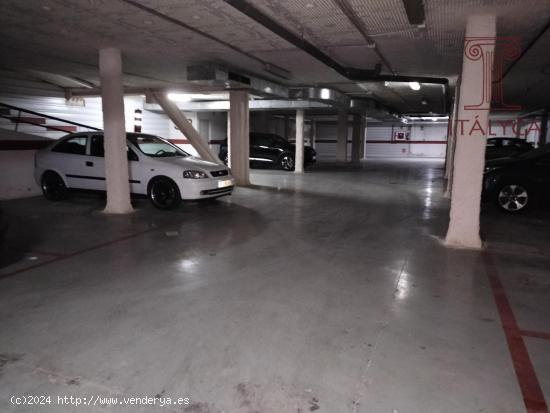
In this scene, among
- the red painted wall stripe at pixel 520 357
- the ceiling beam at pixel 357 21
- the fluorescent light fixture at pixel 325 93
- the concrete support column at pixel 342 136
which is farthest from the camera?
the concrete support column at pixel 342 136

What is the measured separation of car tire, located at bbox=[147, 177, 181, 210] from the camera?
25.5ft

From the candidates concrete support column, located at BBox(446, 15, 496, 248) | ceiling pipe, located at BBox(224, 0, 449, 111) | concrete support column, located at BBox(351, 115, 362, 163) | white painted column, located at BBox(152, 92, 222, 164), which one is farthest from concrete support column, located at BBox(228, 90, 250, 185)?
concrete support column, located at BBox(351, 115, 362, 163)

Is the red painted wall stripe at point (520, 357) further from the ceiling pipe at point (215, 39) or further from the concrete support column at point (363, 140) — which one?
the concrete support column at point (363, 140)

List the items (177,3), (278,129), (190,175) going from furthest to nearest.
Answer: (278,129)
(190,175)
(177,3)

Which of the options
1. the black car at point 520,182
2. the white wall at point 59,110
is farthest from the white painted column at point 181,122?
the black car at point 520,182

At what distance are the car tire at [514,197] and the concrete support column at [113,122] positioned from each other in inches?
289

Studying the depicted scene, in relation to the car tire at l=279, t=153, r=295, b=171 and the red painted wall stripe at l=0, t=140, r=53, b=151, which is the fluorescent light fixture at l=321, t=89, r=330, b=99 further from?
the red painted wall stripe at l=0, t=140, r=53, b=151

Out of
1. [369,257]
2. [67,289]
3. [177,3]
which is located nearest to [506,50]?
[369,257]

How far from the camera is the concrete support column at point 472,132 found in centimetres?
511

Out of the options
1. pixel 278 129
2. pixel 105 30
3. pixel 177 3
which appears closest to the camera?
pixel 177 3

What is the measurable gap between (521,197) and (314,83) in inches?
252

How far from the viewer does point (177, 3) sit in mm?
4820

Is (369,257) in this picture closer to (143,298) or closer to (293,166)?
(143,298)

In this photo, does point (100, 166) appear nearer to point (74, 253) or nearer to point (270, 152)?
point (74, 253)
